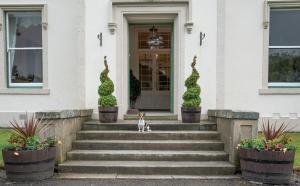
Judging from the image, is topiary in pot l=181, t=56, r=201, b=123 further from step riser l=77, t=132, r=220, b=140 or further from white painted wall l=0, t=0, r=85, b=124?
white painted wall l=0, t=0, r=85, b=124

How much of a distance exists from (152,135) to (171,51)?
3.35 meters

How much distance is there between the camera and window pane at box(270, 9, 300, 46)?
9.61 metres

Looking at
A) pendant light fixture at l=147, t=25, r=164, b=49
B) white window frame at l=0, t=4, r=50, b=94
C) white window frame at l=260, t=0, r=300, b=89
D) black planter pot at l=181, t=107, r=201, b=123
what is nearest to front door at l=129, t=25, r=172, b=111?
pendant light fixture at l=147, t=25, r=164, b=49

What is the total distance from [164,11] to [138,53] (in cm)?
355

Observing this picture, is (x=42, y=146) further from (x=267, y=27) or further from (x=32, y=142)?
(x=267, y=27)

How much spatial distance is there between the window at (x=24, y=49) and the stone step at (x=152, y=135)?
145 inches

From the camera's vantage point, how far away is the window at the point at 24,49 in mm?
9930

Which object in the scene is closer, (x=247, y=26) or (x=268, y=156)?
(x=268, y=156)

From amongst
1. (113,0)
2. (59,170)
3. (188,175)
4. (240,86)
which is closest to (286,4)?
(240,86)

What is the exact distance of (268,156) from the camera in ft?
18.0

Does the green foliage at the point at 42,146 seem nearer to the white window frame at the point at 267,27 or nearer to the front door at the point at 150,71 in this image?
the front door at the point at 150,71

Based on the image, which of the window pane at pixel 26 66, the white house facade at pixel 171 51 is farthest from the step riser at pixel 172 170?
the window pane at pixel 26 66

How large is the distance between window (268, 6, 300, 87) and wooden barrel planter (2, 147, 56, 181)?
7178 mm

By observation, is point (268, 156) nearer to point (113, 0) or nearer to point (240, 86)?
point (240, 86)
